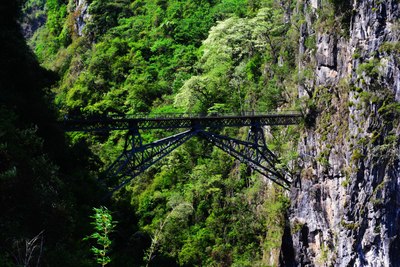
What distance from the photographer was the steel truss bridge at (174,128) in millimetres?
27109

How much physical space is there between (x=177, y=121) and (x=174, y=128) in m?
1.00

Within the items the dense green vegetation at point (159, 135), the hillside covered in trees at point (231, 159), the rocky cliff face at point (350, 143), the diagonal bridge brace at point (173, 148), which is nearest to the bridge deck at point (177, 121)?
the diagonal bridge brace at point (173, 148)

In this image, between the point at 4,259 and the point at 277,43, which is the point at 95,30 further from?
the point at 4,259

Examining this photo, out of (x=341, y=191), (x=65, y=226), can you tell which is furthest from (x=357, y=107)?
(x=65, y=226)

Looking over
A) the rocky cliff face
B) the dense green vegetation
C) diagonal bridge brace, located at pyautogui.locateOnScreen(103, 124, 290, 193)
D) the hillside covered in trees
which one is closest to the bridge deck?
diagonal bridge brace, located at pyautogui.locateOnScreen(103, 124, 290, 193)

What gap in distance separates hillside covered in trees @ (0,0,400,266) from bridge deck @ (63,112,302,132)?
606 mm

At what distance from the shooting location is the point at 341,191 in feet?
97.5

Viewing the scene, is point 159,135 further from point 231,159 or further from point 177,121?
point 177,121

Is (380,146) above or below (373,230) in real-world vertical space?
above

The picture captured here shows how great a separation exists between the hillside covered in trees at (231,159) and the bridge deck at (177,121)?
61 cm

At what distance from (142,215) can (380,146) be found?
66.1 feet

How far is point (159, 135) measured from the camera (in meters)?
46.7

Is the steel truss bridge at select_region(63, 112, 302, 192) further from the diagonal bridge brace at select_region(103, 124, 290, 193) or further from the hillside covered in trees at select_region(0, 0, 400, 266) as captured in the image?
the hillside covered in trees at select_region(0, 0, 400, 266)

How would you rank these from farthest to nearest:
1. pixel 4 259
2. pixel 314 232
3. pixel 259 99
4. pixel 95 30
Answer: pixel 95 30, pixel 259 99, pixel 314 232, pixel 4 259
